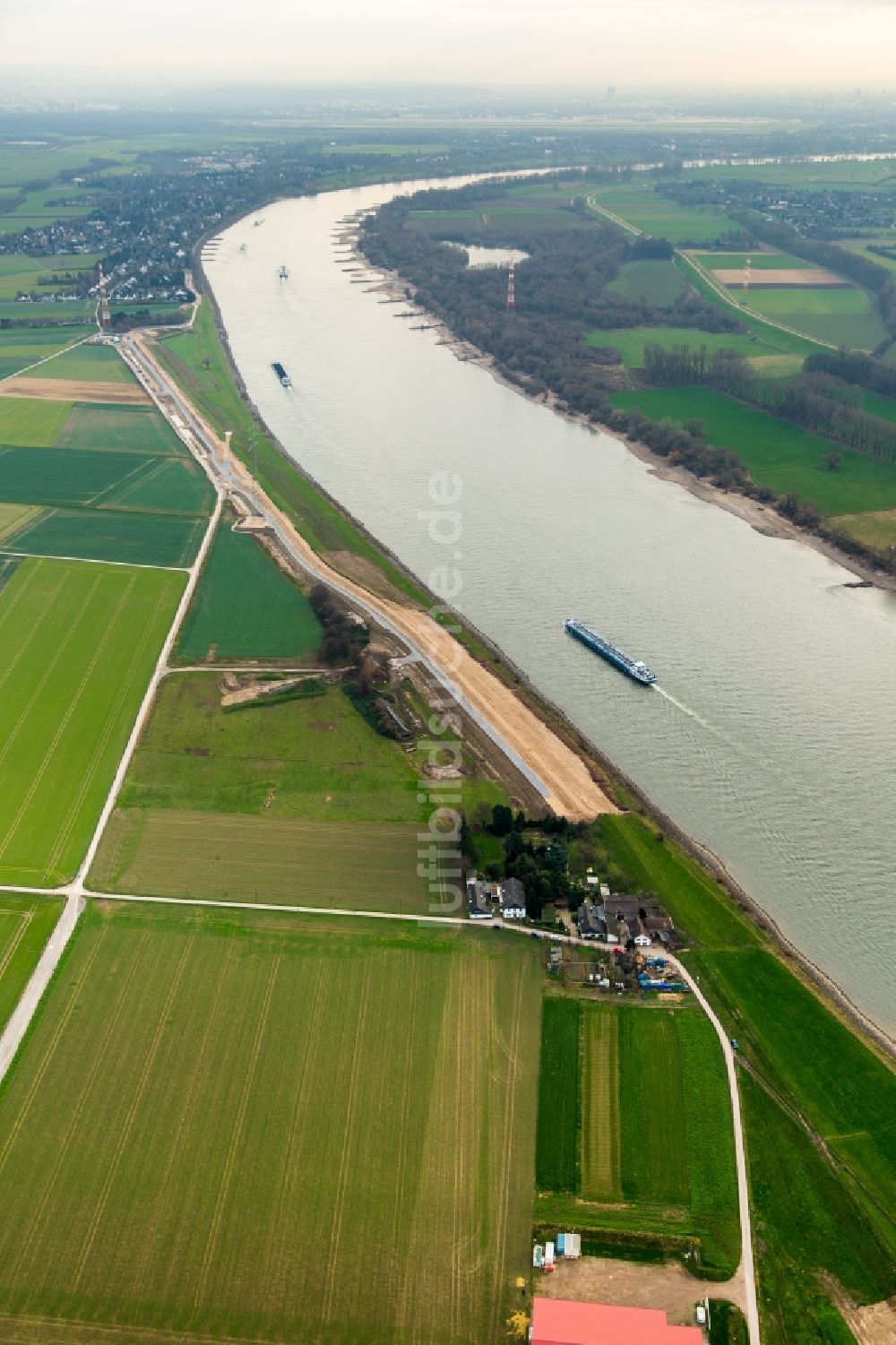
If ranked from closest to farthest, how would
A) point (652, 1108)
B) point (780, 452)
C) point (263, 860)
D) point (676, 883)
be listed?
point (652, 1108) < point (676, 883) < point (263, 860) < point (780, 452)

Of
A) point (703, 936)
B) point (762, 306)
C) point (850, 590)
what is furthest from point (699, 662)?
point (762, 306)

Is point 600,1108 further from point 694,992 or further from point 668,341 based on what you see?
point 668,341

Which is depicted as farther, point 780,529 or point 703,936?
point 780,529

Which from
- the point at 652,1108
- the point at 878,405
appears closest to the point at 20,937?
the point at 652,1108

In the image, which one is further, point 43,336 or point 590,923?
point 43,336

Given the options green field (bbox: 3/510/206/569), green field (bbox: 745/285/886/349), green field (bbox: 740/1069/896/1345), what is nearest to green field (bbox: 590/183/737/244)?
green field (bbox: 745/285/886/349)

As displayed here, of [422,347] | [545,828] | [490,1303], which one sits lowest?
[490,1303]

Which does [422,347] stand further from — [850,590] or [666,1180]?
[666,1180]
